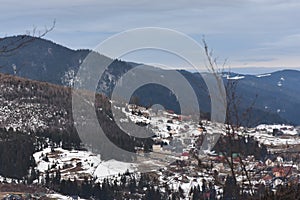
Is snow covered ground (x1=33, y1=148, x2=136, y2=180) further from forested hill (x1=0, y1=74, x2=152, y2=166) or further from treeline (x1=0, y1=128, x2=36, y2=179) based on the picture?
forested hill (x1=0, y1=74, x2=152, y2=166)

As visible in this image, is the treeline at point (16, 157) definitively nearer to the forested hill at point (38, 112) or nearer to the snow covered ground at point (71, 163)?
the snow covered ground at point (71, 163)

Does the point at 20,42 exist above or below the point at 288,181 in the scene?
above

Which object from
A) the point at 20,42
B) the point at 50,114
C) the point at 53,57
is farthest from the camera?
the point at 53,57

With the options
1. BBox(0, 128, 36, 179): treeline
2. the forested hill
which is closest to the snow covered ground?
BBox(0, 128, 36, 179): treeline

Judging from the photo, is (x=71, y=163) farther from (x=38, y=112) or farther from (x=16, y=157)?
(x=38, y=112)

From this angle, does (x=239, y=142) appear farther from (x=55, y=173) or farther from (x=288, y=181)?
(x=55, y=173)

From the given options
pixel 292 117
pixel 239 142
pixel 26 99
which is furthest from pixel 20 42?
pixel 292 117

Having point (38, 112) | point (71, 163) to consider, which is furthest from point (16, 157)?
point (38, 112)

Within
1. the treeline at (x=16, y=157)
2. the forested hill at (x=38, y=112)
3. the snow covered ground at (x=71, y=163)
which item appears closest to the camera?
the snow covered ground at (x=71, y=163)

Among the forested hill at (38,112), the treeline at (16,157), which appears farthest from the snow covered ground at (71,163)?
the forested hill at (38,112)

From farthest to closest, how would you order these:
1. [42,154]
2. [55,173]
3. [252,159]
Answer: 1. [42,154]
2. [55,173]
3. [252,159]

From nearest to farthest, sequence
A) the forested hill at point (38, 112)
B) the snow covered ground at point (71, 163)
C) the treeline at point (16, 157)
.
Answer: the snow covered ground at point (71, 163) < the treeline at point (16, 157) < the forested hill at point (38, 112)
